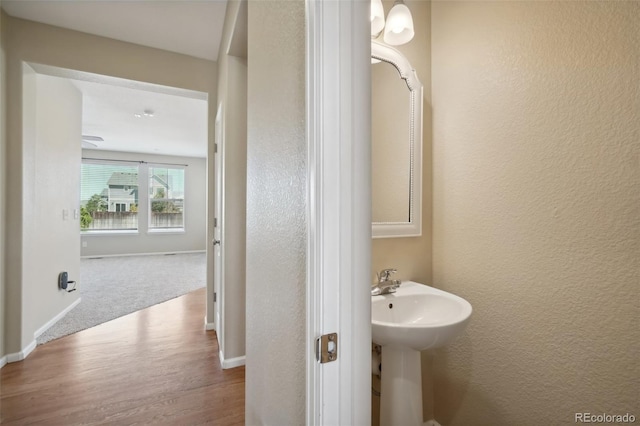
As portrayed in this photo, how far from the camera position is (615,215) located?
968 millimetres

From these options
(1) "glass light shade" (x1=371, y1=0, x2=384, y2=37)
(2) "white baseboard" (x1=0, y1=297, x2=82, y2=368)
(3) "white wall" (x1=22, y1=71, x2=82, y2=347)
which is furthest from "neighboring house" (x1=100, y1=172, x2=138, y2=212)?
(1) "glass light shade" (x1=371, y1=0, x2=384, y2=37)

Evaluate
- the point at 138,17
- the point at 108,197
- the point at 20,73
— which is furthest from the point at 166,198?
the point at 138,17

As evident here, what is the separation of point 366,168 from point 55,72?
308cm

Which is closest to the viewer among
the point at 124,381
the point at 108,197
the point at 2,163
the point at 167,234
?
the point at 124,381

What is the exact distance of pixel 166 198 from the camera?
294 inches

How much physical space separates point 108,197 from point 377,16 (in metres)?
7.79

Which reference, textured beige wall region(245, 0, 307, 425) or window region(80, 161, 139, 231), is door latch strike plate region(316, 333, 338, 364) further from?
window region(80, 161, 139, 231)

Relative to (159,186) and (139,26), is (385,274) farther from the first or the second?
(159,186)

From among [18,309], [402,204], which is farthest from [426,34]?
[18,309]

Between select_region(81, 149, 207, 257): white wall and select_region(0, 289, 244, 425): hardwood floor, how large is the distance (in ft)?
15.9

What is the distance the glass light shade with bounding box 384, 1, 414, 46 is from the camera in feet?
4.41

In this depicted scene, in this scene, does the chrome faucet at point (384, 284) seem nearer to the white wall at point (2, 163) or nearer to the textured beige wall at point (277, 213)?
the textured beige wall at point (277, 213)

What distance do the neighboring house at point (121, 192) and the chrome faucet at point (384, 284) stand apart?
756 centimetres

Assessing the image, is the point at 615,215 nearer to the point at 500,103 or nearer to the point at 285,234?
the point at 500,103
